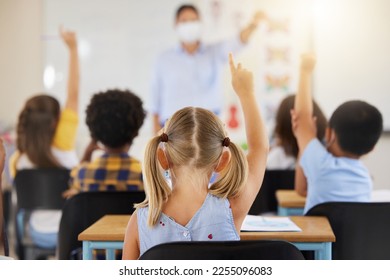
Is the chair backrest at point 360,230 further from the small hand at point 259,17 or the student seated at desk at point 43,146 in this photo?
the small hand at point 259,17

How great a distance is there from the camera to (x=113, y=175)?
6.00 feet

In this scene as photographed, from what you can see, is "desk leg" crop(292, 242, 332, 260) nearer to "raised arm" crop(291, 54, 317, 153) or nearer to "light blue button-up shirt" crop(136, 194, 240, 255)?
"light blue button-up shirt" crop(136, 194, 240, 255)

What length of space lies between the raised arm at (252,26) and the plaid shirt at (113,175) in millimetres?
1970

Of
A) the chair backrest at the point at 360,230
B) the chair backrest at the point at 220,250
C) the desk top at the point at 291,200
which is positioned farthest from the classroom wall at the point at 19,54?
the chair backrest at the point at 220,250

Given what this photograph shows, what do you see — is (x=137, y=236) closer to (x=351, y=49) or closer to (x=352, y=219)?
(x=352, y=219)

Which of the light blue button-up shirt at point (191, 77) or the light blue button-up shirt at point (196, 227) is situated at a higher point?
the light blue button-up shirt at point (191, 77)

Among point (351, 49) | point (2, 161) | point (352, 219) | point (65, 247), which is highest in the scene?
point (351, 49)

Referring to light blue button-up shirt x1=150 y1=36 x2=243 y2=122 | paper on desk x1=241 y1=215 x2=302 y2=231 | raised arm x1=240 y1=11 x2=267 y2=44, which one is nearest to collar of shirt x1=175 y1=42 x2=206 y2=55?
light blue button-up shirt x1=150 y1=36 x2=243 y2=122

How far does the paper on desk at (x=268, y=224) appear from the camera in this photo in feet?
4.58

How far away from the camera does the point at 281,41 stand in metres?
3.63

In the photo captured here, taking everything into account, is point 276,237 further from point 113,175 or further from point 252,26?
point 252,26
